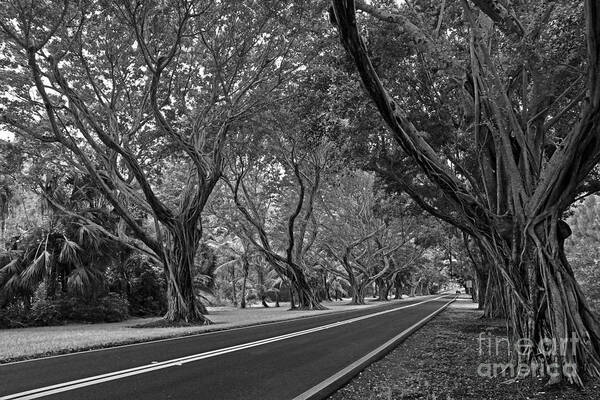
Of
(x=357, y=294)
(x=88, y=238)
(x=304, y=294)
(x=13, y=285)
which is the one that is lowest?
(x=357, y=294)

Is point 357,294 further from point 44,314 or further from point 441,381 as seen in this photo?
point 441,381

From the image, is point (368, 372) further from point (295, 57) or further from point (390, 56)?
point (295, 57)

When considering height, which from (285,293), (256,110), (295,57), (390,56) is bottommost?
(285,293)

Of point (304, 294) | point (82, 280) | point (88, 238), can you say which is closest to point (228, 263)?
point (304, 294)

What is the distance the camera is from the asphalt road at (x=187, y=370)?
532 cm

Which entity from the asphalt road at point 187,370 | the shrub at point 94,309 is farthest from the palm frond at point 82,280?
the asphalt road at point 187,370

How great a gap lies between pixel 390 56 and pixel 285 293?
44436mm

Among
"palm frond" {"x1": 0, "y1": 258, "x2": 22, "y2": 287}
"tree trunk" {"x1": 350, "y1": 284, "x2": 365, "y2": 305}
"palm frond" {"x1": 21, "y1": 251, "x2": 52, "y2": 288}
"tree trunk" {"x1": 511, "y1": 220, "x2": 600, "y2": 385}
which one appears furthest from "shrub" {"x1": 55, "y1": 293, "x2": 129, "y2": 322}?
"tree trunk" {"x1": 350, "y1": 284, "x2": 365, "y2": 305}

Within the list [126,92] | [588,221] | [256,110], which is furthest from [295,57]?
[588,221]

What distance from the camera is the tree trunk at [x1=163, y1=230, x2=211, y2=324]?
16.0 m

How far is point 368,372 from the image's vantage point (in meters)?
6.94

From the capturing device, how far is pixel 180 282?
1627 cm

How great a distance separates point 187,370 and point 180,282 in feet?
32.8

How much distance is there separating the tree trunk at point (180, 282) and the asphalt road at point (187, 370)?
17.8ft
